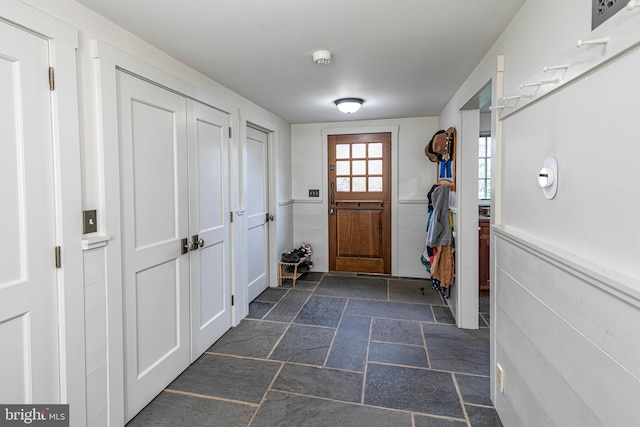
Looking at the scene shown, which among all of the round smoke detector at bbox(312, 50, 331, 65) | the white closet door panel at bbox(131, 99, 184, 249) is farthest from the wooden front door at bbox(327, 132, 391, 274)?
the white closet door panel at bbox(131, 99, 184, 249)

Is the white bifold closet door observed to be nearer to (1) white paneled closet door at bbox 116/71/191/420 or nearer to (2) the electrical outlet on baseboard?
(1) white paneled closet door at bbox 116/71/191/420

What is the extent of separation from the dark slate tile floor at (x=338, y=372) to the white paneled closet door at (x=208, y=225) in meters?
0.23

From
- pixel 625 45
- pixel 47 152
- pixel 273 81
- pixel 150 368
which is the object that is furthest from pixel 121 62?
pixel 625 45

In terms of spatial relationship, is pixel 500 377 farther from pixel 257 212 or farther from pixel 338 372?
pixel 257 212

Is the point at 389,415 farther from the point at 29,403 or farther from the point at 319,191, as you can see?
the point at 319,191

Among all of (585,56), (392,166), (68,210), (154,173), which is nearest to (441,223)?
(392,166)

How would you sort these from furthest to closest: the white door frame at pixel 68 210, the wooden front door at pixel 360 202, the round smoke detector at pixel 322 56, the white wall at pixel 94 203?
the wooden front door at pixel 360 202
the round smoke detector at pixel 322 56
the white wall at pixel 94 203
the white door frame at pixel 68 210

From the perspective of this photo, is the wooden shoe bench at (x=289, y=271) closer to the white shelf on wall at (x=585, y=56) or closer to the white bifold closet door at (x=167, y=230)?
the white bifold closet door at (x=167, y=230)

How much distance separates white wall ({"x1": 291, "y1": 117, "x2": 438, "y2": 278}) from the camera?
4.39 meters

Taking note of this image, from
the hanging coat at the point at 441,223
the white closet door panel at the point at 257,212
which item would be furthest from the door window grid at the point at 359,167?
the hanging coat at the point at 441,223

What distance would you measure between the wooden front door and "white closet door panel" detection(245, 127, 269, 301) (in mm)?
1095

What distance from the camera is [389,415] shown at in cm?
188

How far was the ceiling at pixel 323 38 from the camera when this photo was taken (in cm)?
157

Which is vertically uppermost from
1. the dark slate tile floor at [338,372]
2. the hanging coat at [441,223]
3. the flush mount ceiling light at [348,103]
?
the flush mount ceiling light at [348,103]
